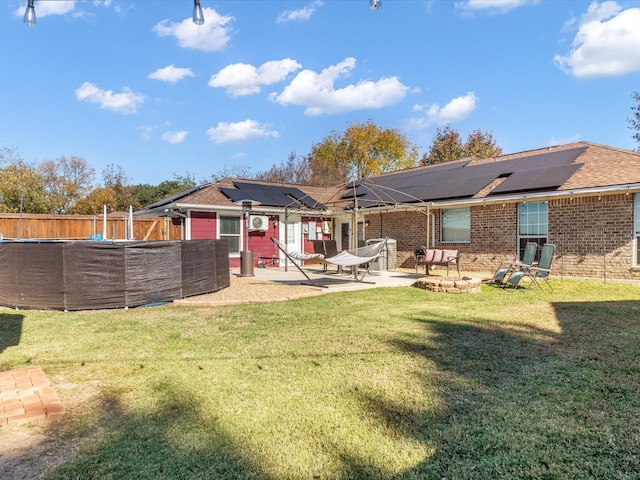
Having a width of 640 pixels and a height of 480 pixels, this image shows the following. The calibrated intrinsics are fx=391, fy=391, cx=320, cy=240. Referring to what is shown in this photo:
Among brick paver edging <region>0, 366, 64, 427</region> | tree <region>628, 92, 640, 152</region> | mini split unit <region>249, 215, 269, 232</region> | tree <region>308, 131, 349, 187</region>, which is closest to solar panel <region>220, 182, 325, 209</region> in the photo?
mini split unit <region>249, 215, 269, 232</region>

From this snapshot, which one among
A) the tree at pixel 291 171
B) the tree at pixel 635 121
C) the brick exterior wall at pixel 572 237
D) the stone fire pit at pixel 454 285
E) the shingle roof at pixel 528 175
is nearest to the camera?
→ the stone fire pit at pixel 454 285

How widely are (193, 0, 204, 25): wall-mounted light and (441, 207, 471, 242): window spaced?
1037 cm

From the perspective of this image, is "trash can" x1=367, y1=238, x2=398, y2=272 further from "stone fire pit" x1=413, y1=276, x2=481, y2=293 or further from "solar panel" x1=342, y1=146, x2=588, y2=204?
"stone fire pit" x1=413, y1=276, x2=481, y2=293

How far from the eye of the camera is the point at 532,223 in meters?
11.3

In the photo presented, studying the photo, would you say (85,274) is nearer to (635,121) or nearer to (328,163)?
(328,163)

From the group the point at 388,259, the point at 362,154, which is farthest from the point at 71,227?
the point at 362,154

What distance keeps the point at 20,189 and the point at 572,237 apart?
26.2 m

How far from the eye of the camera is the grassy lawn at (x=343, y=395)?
2180 mm

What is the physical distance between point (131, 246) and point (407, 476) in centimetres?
634

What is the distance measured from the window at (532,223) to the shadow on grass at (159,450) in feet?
36.4

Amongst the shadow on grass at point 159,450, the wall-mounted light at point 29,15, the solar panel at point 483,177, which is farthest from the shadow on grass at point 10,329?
the solar panel at point 483,177

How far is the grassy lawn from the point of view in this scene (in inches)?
85.8

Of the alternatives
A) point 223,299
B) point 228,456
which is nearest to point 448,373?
point 228,456

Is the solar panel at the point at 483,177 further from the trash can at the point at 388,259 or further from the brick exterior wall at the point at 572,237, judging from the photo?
the trash can at the point at 388,259
